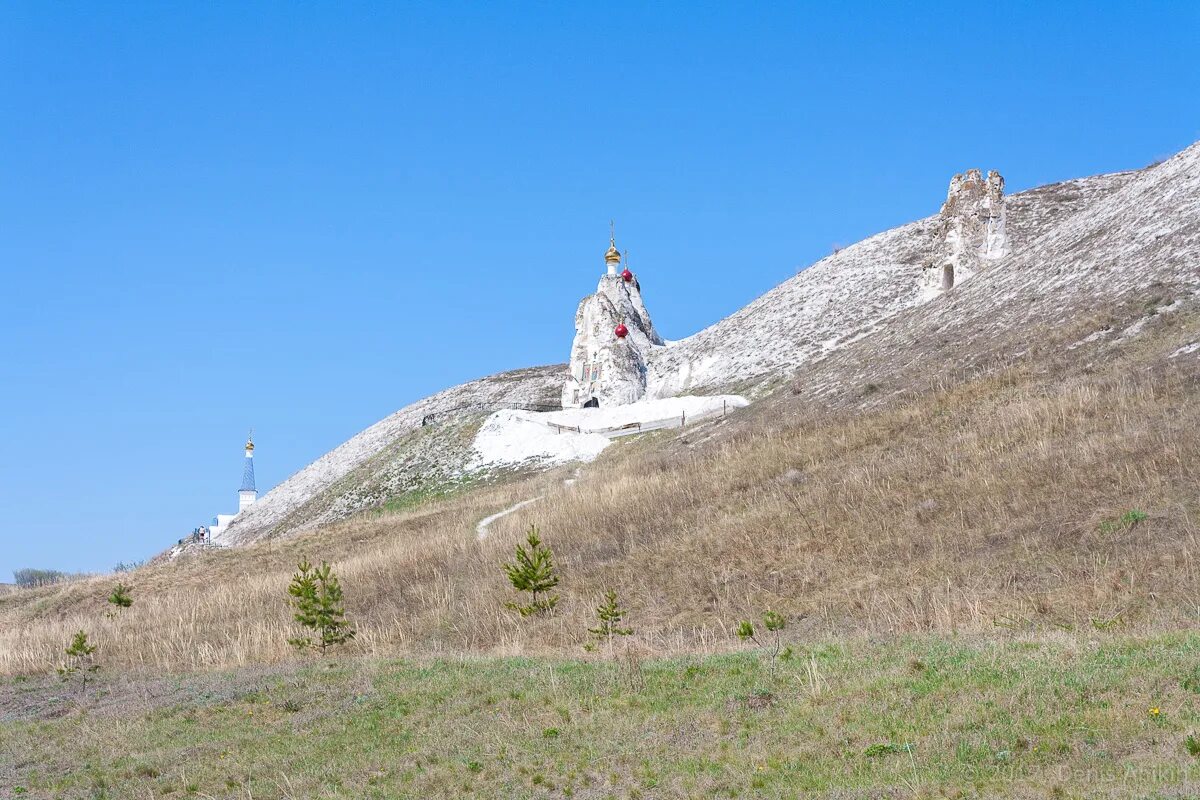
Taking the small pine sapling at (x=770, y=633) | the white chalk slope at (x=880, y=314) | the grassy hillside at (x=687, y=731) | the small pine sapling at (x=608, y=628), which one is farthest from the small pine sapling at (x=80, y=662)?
the white chalk slope at (x=880, y=314)

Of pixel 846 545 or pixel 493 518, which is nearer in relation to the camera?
pixel 846 545

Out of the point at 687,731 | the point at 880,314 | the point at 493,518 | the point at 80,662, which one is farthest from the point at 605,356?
the point at 687,731

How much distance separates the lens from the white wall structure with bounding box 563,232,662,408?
59781 millimetres

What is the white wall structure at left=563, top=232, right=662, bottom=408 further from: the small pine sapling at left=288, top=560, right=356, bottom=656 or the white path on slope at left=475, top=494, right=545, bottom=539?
the small pine sapling at left=288, top=560, right=356, bottom=656

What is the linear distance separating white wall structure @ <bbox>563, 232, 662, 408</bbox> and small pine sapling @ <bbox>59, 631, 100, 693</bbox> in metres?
40.6

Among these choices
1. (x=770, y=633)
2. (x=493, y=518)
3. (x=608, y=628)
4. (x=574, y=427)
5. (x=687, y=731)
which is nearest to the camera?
(x=687, y=731)

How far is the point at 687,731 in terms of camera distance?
9.91m

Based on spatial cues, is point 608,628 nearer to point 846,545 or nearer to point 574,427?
point 846,545

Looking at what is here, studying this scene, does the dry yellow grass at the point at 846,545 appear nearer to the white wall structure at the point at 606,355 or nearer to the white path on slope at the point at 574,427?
the white path on slope at the point at 574,427

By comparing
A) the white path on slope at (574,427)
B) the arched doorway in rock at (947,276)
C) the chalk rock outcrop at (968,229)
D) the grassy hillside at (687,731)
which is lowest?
the grassy hillside at (687,731)

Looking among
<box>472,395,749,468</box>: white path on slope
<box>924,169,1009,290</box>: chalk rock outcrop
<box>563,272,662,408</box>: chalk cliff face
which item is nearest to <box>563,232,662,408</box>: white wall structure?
<box>563,272,662,408</box>: chalk cliff face

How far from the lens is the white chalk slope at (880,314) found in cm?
3256

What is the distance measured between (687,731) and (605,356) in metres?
51.1

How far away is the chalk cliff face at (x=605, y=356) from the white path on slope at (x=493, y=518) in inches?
1018
